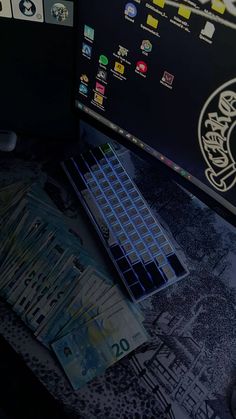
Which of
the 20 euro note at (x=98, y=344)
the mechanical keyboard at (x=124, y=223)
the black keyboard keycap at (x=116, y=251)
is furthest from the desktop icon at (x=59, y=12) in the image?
the 20 euro note at (x=98, y=344)

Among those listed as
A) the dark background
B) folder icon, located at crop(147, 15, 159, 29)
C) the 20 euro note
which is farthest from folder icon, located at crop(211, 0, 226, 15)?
the 20 euro note

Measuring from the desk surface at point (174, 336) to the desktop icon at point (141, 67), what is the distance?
12.7 inches

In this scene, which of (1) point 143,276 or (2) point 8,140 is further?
(2) point 8,140

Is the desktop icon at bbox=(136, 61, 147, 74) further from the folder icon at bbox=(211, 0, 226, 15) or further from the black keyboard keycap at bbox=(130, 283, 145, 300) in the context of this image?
the black keyboard keycap at bbox=(130, 283, 145, 300)

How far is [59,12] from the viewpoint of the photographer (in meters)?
0.93

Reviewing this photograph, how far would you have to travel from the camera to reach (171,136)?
101cm

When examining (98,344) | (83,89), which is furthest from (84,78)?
(98,344)

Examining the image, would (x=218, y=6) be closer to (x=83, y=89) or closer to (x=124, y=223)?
(x=83, y=89)

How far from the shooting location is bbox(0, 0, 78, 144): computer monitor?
3.09ft

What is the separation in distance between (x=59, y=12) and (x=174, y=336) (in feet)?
2.26

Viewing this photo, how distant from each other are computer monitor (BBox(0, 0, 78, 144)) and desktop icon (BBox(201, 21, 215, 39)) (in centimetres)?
28

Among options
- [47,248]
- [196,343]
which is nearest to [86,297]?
[47,248]

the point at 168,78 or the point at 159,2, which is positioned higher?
the point at 159,2

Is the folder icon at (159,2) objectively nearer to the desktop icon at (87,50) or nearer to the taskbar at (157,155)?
the desktop icon at (87,50)
